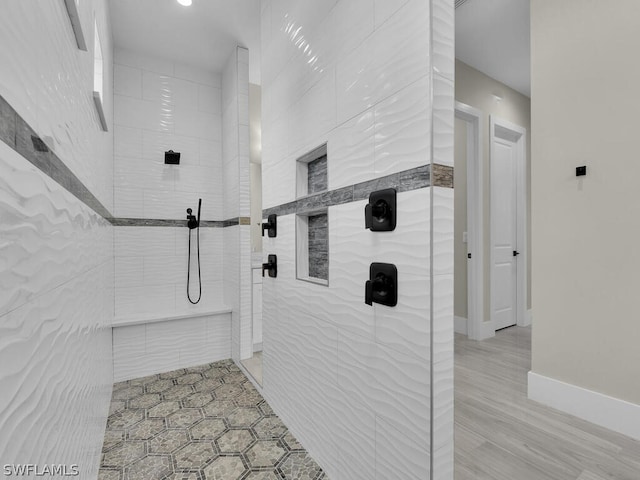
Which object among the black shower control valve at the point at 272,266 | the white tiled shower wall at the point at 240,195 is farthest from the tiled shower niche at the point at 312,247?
the white tiled shower wall at the point at 240,195

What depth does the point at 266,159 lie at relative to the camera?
205 cm

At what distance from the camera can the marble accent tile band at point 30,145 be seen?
1.39 ft

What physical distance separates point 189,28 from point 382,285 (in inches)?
103

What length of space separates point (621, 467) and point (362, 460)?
1.31 meters

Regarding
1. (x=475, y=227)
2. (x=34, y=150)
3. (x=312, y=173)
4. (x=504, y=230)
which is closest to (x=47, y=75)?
(x=34, y=150)

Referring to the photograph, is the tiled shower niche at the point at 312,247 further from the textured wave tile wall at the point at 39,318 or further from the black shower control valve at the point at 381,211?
the textured wave tile wall at the point at 39,318

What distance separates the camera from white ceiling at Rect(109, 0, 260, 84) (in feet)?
7.27

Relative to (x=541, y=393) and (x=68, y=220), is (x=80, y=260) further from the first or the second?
(x=541, y=393)

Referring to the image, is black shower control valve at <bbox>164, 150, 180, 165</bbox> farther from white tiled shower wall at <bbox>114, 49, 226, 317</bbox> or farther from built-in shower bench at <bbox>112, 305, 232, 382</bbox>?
built-in shower bench at <bbox>112, 305, 232, 382</bbox>

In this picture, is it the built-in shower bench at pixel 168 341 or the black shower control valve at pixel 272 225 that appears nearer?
the black shower control valve at pixel 272 225

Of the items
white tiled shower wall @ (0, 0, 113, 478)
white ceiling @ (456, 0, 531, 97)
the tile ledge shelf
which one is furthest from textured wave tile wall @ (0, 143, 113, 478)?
white ceiling @ (456, 0, 531, 97)

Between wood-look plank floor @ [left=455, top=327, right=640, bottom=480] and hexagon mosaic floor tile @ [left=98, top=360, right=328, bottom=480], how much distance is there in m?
0.83

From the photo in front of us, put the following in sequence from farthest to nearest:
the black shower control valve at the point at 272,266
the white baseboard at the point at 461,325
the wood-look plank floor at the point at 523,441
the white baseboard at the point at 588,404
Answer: the white baseboard at the point at 461,325 → the black shower control valve at the point at 272,266 → the white baseboard at the point at 588,404 → the wood-look plank floor at the point at 523,441

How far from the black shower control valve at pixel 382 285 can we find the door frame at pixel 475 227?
274 cm
